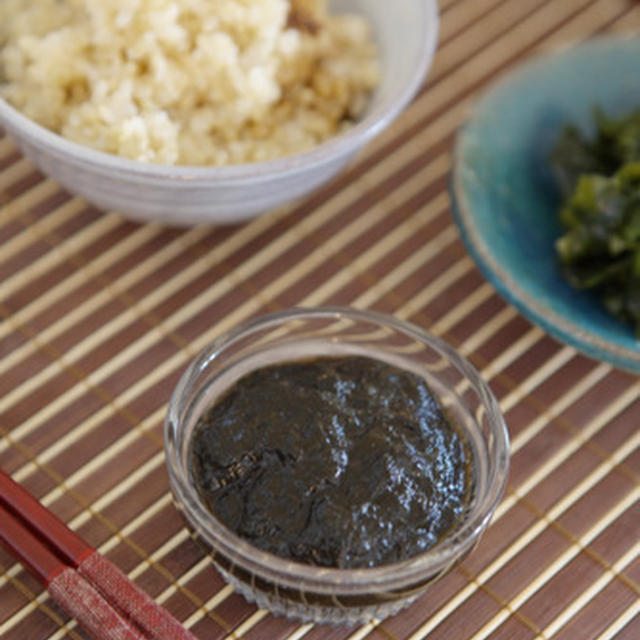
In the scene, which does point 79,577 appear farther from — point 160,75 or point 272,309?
point 160,75

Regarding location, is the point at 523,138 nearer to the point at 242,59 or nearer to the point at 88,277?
the point at 242,59

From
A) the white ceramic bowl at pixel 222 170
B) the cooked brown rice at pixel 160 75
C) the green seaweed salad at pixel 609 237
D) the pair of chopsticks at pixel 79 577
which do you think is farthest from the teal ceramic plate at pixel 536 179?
the pair of chopsticks at pixel 79 577

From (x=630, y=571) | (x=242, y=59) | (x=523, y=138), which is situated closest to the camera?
(x=630, y=571)

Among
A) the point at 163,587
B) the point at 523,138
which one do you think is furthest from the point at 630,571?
the point at 523,138

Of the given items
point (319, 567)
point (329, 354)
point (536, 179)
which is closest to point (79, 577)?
point (319, 567)

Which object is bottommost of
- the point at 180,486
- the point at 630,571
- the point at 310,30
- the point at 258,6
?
the point at 630,571
